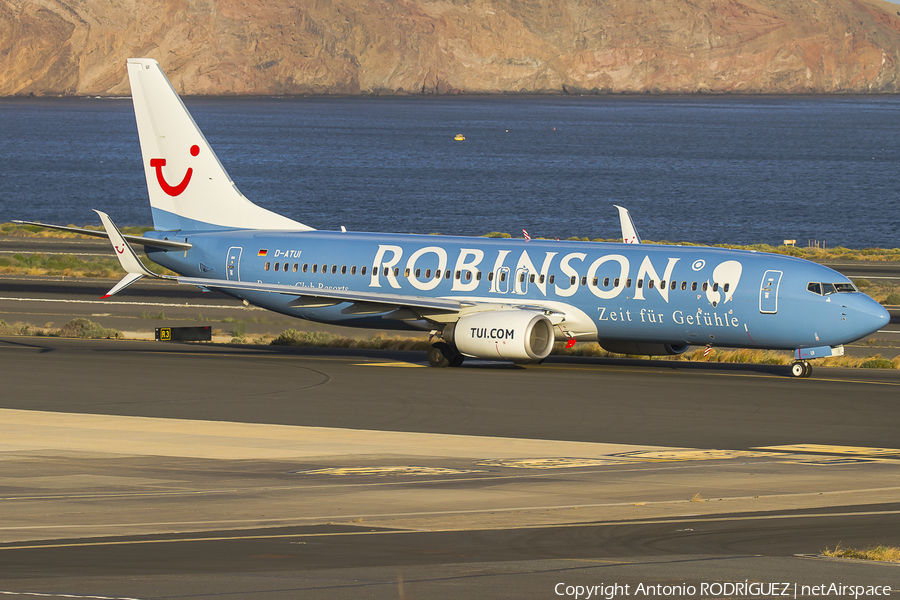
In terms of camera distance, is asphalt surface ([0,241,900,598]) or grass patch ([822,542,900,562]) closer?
asphalt surface ([0,241,900,598])

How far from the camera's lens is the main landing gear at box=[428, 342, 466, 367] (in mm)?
40375

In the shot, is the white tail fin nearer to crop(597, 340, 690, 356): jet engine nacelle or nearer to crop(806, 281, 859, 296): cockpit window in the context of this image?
crop(597, 340, 690, 356): jet engine nacelle

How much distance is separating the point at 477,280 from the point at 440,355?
8.49ft

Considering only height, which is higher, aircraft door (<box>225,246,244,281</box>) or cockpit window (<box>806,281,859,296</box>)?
aircraft door (<box>225,246,244,281</box>)

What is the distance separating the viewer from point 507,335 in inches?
1486

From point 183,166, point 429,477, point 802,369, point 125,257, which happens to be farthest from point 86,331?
point 429,477

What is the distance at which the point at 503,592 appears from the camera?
14.0 m

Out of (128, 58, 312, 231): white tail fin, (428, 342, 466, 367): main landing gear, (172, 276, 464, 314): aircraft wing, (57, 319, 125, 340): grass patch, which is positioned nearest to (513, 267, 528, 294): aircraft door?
(172, 276, 464, 314): aircraft wing

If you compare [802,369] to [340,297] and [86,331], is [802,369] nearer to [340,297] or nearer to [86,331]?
[340,297]

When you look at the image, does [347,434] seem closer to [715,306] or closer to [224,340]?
[715,306]

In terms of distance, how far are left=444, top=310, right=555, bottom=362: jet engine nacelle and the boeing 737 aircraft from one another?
0.14ft

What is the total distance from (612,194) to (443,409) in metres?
146

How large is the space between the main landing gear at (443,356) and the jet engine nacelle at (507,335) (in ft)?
5.17

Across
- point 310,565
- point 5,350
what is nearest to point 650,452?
point 310,565
